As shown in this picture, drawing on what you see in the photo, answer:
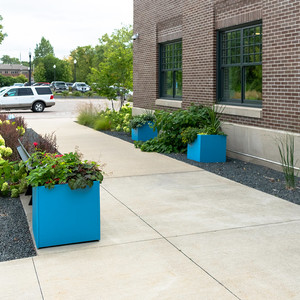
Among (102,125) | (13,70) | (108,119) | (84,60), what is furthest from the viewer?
(13,70)

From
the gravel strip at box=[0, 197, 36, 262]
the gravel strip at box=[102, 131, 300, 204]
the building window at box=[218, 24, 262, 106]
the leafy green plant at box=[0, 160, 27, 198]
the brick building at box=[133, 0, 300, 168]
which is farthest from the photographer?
the building window at box=[218, 24, 262, 106]

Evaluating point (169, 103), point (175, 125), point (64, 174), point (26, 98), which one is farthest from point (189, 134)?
point (26, 98)

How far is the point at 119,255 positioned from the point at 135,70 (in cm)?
1405

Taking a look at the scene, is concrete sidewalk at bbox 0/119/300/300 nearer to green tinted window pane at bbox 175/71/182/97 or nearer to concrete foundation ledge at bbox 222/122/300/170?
concrete foundation ledge at bbox 222/122/300/170

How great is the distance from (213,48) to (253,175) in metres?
4.34

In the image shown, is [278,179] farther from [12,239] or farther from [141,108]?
[141,108]

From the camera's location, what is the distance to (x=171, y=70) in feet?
51.2

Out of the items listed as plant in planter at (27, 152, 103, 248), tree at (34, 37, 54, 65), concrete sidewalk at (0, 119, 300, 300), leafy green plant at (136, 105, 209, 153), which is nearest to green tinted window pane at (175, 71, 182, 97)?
leafy green plant at (136, 105, 209, 153)

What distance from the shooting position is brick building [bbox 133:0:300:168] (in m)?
9.90

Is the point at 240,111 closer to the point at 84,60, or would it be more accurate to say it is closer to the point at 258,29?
the point at 258,29

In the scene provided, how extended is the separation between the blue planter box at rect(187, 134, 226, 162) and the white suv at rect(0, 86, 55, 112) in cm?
2127

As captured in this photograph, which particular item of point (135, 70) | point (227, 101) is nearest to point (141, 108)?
point (135, 70)

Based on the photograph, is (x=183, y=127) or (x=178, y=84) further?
(x=178, y=84)

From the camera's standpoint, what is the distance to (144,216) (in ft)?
21.8
